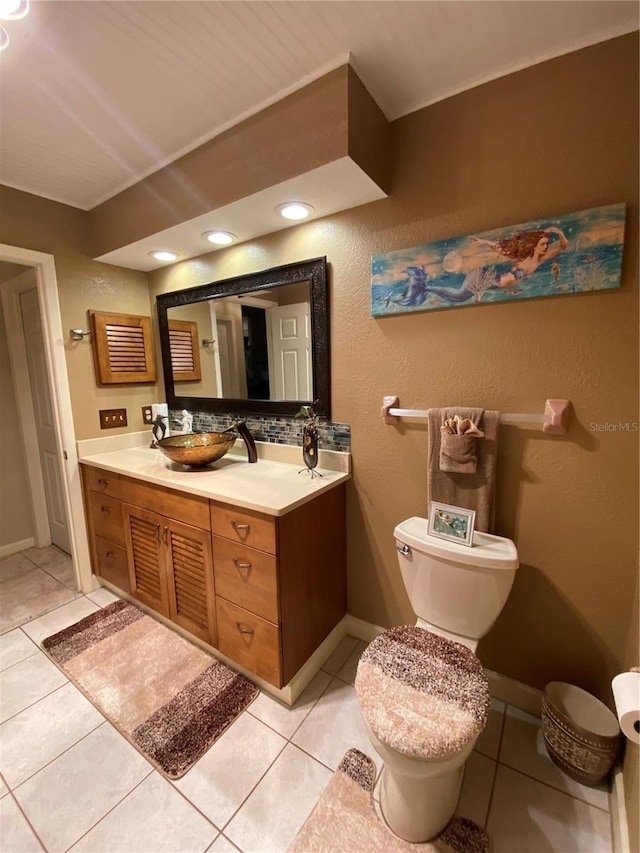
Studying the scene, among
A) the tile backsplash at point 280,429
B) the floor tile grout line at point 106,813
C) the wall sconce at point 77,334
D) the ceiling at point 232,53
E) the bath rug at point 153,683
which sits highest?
the ceiling at point 232,53

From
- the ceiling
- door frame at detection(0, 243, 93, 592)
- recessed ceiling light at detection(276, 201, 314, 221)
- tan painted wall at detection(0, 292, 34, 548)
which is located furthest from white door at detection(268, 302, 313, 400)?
tan painted wall at detection(0, 292, 34, 548)

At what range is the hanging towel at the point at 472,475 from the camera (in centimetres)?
130

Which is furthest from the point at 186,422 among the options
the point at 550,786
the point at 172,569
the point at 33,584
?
the point at 550,786

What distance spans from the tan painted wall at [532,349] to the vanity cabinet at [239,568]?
402 mm

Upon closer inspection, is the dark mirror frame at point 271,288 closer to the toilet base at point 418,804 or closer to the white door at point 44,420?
the white door at point 44,420

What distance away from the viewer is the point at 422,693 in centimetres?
102

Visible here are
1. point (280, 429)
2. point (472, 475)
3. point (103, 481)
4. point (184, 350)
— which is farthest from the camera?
point (184, 350)

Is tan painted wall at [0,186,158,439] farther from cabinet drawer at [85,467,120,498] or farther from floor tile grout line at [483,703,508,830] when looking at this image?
floor tile grout line at [483,703,508,830]

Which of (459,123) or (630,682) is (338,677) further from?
(459,123)

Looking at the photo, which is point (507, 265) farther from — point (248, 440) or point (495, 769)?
point (495, 769)

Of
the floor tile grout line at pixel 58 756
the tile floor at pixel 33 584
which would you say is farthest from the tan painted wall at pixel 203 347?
the floor tile grout line at pixel 58 756

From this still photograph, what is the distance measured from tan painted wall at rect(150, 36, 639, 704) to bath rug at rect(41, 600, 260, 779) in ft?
3.52

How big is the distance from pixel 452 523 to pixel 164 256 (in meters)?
2.13

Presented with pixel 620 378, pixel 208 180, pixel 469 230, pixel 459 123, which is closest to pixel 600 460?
pixel 620 378
